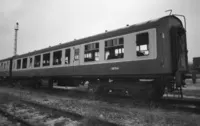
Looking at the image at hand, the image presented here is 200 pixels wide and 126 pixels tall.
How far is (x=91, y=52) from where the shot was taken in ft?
30.2

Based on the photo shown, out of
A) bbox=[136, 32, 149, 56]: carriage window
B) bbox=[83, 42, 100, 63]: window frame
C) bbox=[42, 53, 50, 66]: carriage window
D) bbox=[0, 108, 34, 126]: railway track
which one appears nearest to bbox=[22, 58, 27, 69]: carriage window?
bbox=[42, 53, 50, 66]: carriage window

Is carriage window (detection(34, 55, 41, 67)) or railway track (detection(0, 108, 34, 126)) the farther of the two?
carriage window (detection(34, 55, 41, 67))

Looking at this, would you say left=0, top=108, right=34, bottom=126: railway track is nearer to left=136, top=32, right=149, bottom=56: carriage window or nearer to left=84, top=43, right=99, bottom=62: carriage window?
left=84, top=43, right=99, bottom=62: carriage window

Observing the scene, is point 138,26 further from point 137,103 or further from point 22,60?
point 22,60

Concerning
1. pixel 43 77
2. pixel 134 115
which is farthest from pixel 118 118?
pixel 43 77

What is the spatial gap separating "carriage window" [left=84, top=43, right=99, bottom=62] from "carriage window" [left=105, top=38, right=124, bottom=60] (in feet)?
2.37

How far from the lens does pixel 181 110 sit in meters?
5.91

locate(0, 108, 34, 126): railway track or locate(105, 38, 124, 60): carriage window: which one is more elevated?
locate(105, 38, 124, 60): carriage window

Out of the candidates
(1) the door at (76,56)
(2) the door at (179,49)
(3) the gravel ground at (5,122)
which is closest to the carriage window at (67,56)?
(1) the door at (76,56)

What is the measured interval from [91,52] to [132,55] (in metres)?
2.73

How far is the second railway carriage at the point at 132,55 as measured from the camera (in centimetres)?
650

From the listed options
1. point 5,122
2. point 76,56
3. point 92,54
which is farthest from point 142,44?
point 5,122

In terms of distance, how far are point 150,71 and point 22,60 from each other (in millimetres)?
13642

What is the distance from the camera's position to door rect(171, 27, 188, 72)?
6480 millimetres
